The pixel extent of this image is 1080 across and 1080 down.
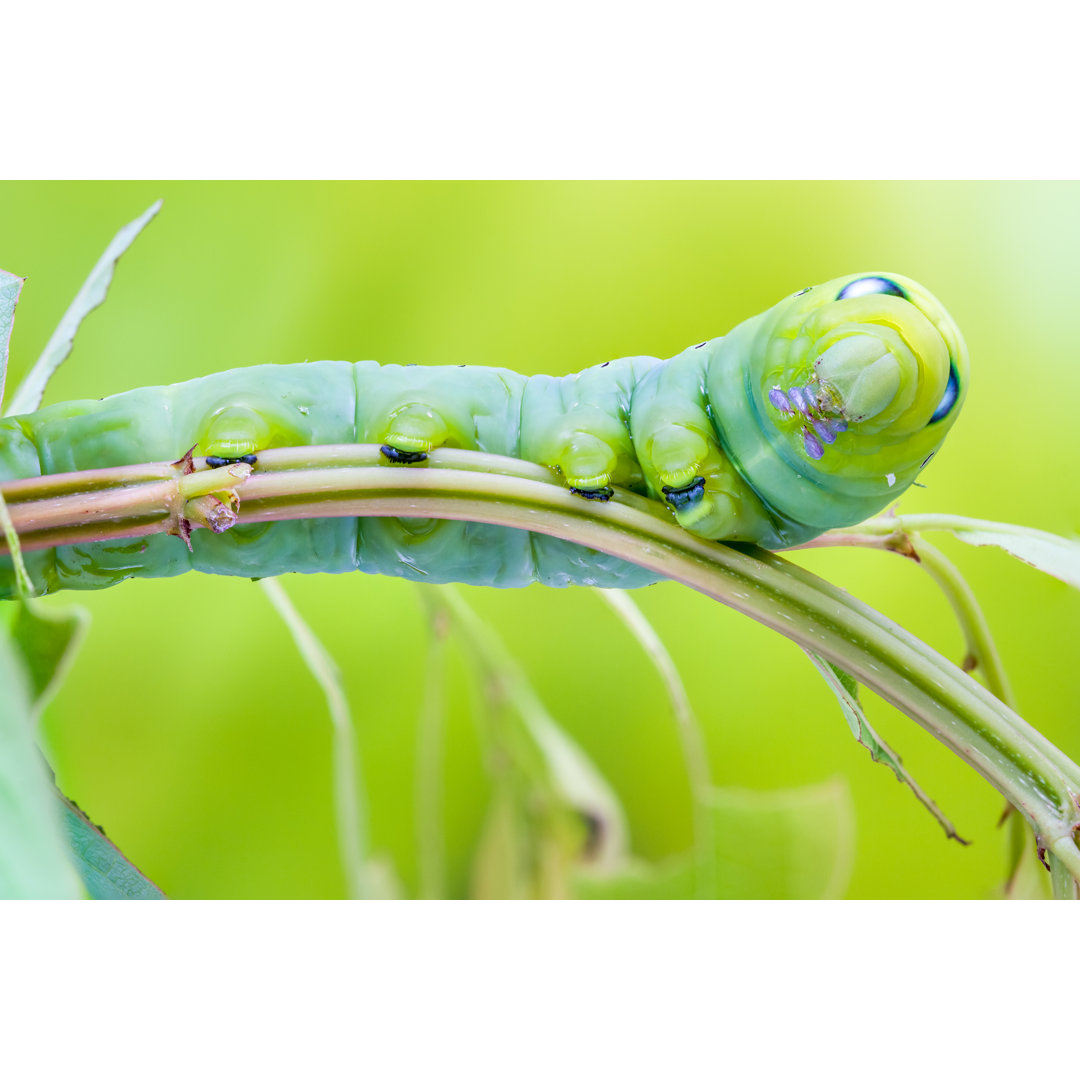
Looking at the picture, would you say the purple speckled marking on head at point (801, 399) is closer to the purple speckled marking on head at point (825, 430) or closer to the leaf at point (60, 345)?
the purple speckled marking on head at point (825, 430)

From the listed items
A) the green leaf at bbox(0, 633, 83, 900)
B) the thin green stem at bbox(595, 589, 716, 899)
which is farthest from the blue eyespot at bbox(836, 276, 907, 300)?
the green leaf at bbox(0, 633, 83, 900)

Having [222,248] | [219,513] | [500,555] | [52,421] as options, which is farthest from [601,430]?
[222,248]

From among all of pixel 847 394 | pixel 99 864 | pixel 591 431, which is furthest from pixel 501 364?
pixel 99 864

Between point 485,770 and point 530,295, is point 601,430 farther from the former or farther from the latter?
point 485,770

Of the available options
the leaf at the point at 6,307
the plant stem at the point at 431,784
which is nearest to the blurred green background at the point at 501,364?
the plant stem at the point at 431,784

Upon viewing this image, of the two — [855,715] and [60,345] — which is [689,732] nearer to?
[855,715]

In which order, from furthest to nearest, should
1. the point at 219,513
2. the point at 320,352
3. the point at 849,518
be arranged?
1. the point at 320,352
2. the point at 849,518
3. the point at 219,513
